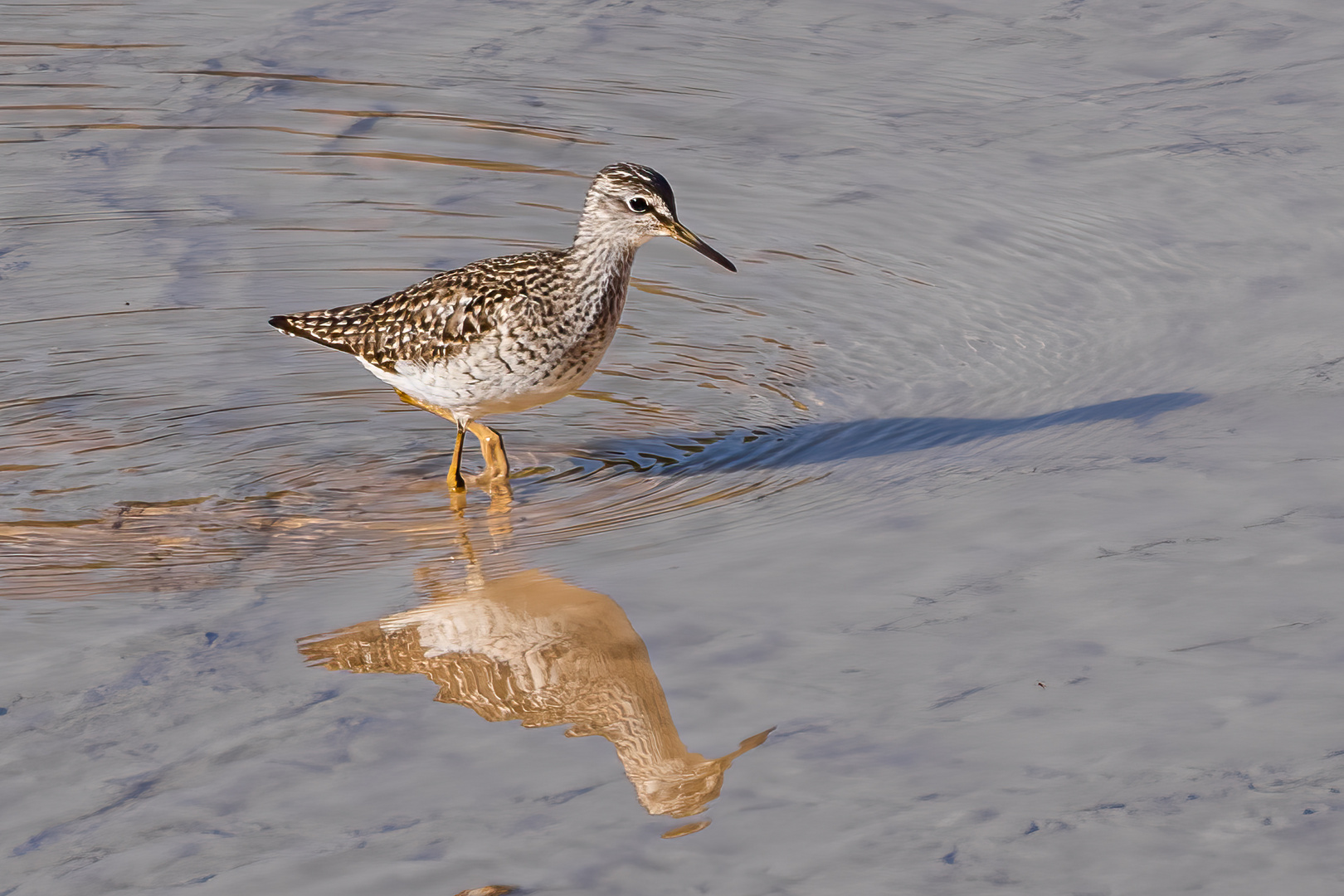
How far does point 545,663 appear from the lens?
5.64 metres

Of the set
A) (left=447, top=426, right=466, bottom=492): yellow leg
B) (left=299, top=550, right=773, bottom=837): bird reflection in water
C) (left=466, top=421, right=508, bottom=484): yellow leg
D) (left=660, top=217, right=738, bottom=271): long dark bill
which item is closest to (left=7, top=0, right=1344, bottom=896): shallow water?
(left=299, top=550, right=773, bottom=837): bird reflection in water

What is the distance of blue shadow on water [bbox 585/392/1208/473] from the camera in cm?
743

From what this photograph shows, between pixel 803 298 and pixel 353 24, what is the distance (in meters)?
5.67

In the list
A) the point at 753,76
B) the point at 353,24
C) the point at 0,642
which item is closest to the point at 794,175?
the point at 753,76

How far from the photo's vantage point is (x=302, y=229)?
33.5ft

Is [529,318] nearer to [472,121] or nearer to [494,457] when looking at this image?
[494,457]

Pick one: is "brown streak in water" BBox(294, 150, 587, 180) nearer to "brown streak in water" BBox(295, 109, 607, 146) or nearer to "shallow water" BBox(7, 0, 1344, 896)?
"shallow water" BBox(7, 0, 1344, 896)

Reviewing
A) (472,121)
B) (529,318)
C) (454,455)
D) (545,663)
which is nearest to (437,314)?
(529,318)

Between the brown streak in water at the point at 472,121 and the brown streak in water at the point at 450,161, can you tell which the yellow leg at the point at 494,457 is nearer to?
the brown streak in water at the point at 450,161

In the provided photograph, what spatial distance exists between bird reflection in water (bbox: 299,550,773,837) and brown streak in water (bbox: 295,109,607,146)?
217 inches

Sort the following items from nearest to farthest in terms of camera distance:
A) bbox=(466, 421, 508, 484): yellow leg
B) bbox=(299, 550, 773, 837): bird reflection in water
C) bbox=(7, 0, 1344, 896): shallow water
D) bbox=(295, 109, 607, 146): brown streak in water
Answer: bbox=(7, 0, 1344, 896): shallow water, bbox=(299, 550, 773, 837): bird reflection in water, bbox=(466, 421, 508, 484): yellow leg, bbox=(295, 109, 607, 146): brown streak in water

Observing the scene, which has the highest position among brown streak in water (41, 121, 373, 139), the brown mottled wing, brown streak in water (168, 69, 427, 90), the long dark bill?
brown streak in water (168, 69, 427, 90)

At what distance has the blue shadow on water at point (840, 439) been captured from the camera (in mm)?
7430

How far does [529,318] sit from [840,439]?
154 cm
